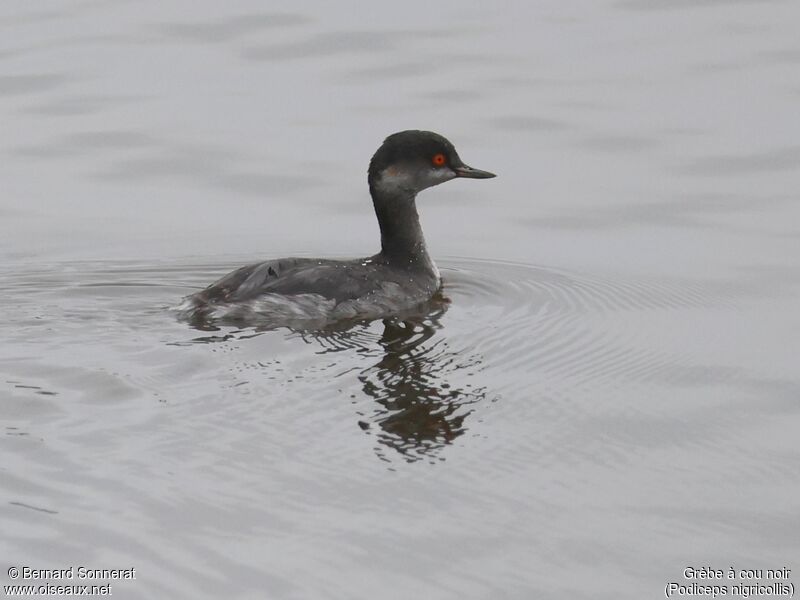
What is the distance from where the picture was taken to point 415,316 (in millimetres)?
9320

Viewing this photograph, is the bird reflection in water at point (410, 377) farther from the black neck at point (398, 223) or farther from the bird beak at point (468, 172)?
the bird beak at point (468, 172)

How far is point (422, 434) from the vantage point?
7.05m

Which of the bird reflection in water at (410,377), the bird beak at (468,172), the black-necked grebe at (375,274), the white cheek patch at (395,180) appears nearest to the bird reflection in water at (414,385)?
the bird reflection in water at (410,377)

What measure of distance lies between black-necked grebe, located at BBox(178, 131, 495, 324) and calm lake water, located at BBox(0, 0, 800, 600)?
0.87 feet

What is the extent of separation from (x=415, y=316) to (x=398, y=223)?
1.06 metres

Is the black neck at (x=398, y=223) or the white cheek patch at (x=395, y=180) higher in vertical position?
the white cheek patch at (x=395, y=180)

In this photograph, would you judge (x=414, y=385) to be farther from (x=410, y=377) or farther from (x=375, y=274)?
(x=375, y=274)

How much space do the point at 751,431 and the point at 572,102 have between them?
6.43 meters

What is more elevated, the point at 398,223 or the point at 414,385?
the point at 398,223

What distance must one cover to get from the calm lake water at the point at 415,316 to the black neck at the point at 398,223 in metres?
0.42

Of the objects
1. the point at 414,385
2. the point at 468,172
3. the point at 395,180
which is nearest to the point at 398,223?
the point at 395,180

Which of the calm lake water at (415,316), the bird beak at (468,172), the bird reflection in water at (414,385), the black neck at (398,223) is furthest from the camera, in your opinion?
the bird beak at (468,172)

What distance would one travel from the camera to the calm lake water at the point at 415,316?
5.89 metres

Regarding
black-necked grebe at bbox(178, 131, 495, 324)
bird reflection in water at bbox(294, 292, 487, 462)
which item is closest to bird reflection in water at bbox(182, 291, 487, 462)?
bird reflection in water at bbox(294, 292, 487, 462)
